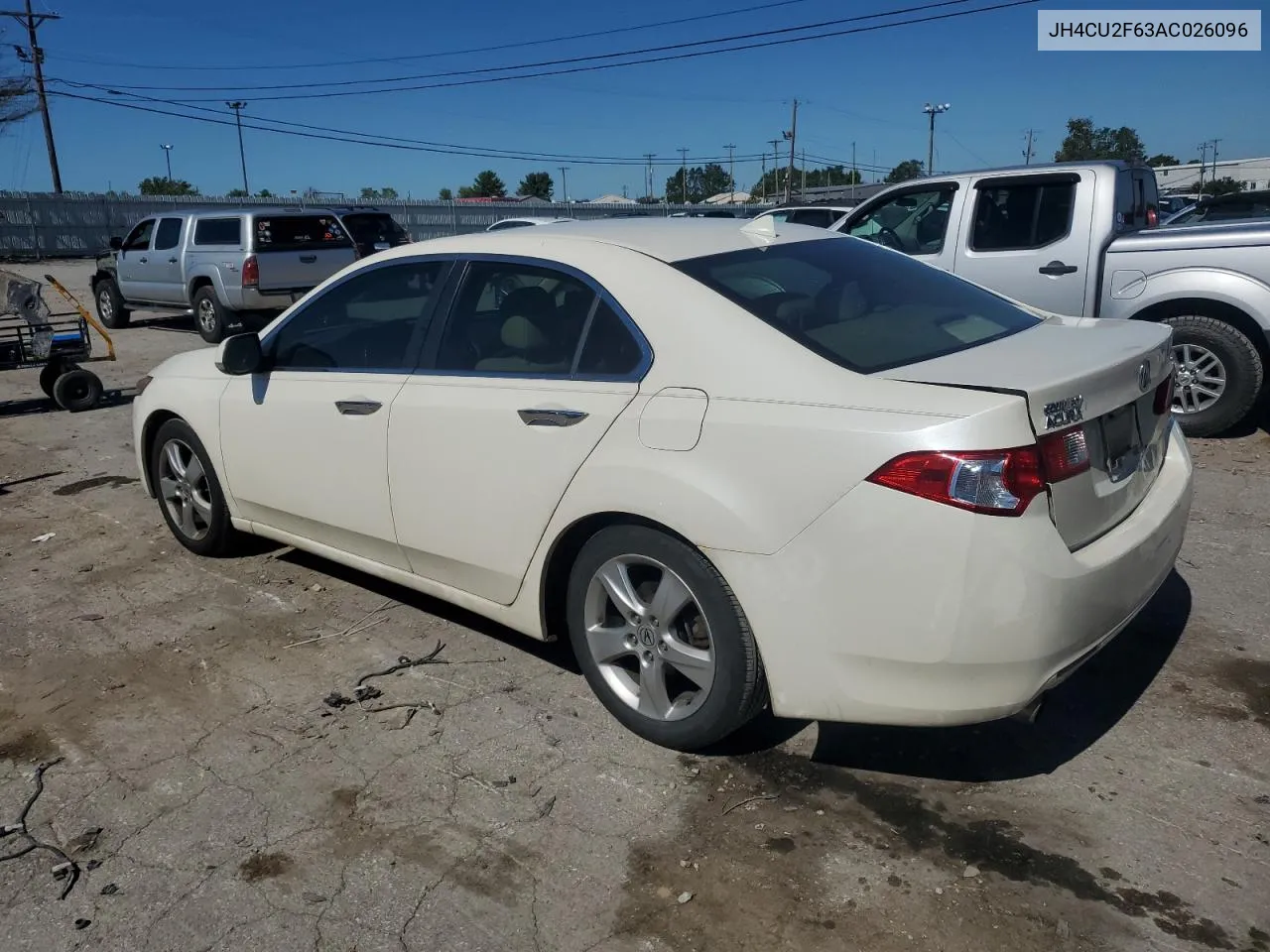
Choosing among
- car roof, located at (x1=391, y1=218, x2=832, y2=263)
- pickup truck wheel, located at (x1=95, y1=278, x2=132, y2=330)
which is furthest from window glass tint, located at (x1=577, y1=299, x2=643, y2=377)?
pickup truck wheel, located at (x1=95, y1=278, x2=132, y2=330)

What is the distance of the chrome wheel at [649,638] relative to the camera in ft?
10.3

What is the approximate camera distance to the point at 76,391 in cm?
956

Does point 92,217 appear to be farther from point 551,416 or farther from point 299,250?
point 551,416

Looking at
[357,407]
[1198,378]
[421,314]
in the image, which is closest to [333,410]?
[357,407]

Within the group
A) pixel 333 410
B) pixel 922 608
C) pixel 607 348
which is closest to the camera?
pixel 922 608

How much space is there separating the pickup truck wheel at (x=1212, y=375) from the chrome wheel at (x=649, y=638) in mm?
5179

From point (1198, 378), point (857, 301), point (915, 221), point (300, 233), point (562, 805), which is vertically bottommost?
point (562, 805)

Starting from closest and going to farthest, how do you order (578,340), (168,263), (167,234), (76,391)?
(578,340), (76,391), (168,263), (167,234)

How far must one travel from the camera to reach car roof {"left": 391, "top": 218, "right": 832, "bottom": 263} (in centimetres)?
354

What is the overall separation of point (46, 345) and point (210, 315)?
579cm

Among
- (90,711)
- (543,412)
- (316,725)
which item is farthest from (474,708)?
(90,711)

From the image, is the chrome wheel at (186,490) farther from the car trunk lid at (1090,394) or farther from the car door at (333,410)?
the car trunk lid at (1090,394)

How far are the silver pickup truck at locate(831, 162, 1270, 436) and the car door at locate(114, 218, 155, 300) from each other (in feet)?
39.0

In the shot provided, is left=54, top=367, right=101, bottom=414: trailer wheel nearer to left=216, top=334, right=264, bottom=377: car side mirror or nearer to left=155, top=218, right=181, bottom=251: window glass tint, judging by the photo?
left=216, top=334, right=264, bottom=377: car side mirror
